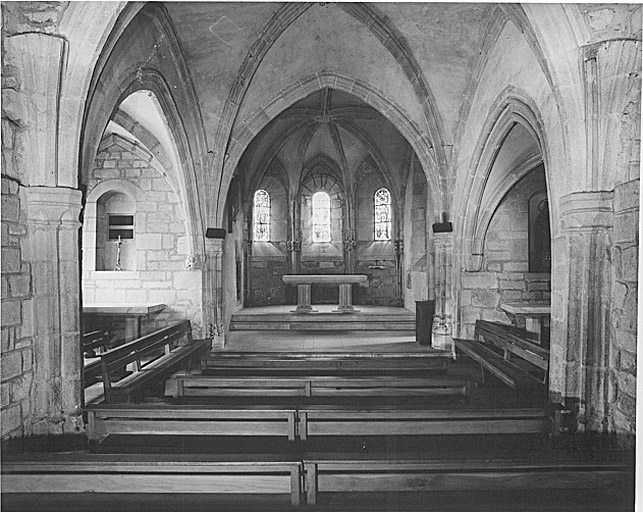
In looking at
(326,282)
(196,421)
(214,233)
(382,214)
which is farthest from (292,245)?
(196,421)

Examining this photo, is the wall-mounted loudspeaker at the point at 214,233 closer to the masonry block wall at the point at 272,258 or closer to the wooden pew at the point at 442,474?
the masonry block wall at the point at 272,258

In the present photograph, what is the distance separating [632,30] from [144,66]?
18.3 feet

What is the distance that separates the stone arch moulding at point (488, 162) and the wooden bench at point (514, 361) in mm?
1486

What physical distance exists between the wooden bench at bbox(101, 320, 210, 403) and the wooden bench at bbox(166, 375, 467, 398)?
731 mm

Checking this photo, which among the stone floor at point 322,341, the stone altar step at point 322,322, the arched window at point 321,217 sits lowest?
the stone floor at point 322,341

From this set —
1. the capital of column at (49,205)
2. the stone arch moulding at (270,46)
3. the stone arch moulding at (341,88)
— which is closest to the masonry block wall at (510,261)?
the stone arch moulding at (341,88)

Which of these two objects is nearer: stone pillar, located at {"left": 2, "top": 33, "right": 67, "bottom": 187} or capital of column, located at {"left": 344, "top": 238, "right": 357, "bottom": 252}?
stone pillar, located at {"left": 2, "top": 33, "right": 67, "bottom": 187}

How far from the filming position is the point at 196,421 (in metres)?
4.49

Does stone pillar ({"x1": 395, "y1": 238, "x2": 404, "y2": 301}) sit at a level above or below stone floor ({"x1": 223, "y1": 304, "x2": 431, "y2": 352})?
above

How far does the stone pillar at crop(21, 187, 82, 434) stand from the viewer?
4.63 m

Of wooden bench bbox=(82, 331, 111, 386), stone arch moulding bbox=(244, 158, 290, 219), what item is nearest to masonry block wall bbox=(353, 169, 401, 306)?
stone arch moulding bbox=(244, 158, 290, 219)

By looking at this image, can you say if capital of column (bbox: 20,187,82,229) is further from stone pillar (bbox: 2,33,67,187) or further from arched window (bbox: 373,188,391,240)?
arched window (bbox: 373,188,391,240)

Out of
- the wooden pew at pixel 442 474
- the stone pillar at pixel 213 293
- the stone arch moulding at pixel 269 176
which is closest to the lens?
the wooden pew at pixel 442 474

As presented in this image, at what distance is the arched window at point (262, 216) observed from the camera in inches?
645
